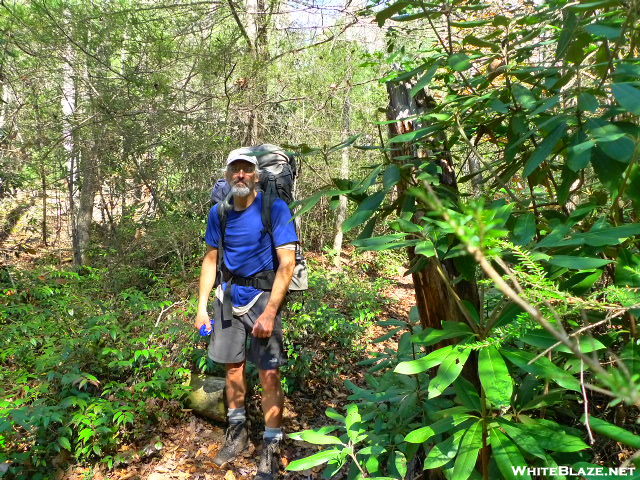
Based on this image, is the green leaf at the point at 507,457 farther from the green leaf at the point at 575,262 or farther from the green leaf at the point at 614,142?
the green leaf at the point at 614,142

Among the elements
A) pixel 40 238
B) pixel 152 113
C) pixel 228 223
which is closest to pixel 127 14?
pixel 152 113

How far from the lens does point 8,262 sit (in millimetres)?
7160

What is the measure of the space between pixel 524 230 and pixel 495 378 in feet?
1.39

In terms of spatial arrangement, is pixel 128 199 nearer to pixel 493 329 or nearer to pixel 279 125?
pixel 279 125

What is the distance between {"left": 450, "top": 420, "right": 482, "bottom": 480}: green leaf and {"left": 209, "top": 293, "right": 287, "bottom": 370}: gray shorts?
6.85ft

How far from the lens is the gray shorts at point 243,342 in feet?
10.3

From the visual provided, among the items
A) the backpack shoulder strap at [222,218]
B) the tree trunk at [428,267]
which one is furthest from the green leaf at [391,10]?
the backpack shoulder strap at [222,218]

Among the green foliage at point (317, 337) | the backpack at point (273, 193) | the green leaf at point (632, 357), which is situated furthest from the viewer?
the green foliage at point (317, 337)

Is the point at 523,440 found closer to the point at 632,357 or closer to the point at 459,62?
the point at 632,357

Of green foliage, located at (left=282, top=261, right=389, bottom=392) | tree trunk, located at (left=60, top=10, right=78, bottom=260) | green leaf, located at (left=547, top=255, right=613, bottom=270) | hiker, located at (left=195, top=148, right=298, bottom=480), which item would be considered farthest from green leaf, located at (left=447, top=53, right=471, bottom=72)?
tree trunk, located at (left=60, top=10, right=78, bottom=260)

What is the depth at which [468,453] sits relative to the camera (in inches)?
46.4

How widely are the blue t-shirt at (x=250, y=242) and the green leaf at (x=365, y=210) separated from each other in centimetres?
163

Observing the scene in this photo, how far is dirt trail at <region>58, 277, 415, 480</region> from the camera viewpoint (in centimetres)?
319

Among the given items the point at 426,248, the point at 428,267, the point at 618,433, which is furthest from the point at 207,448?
the point at 618,433
